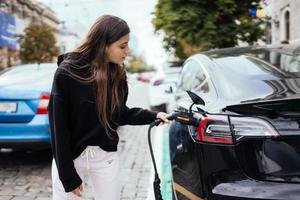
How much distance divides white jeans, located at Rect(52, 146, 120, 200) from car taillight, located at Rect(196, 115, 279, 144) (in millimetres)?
545

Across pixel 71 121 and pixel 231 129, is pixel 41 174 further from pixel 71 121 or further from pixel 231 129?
pixel 231 129

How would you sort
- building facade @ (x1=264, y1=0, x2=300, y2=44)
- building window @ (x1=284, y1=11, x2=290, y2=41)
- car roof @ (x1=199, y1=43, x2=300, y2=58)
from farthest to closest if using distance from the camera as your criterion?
building window @ (x1=284, y1=11, x2=290, y2=41) < building facade @ (x1=264, y1=0, x2=300, y2=44) < car roof @ (x1=199, y1=43, x2=300, y2=58)

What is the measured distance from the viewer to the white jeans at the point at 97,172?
2551mm

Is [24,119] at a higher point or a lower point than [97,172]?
lower

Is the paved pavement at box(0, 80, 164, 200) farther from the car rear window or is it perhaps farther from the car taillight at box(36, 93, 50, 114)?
the car rear window

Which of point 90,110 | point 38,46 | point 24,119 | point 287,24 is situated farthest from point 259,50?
point 38,46

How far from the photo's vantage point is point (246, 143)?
8.03 ft

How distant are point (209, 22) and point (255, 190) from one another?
775 cm

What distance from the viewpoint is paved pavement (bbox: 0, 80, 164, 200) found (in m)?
4.65

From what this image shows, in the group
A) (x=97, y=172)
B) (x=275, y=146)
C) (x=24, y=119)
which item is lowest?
(x=24, y=119)

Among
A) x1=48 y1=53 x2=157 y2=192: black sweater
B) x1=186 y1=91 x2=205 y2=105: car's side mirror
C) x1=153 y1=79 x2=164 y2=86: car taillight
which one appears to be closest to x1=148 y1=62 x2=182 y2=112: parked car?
x1=153 y1=79 x2=164 y2=86: car taillight

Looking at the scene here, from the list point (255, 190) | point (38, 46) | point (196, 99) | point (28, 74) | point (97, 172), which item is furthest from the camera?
point (38, 46)

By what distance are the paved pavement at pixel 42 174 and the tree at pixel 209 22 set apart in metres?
3.30

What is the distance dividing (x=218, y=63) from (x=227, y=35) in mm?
6997
